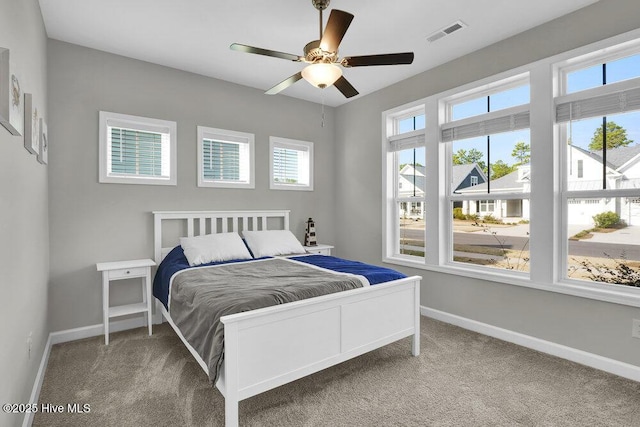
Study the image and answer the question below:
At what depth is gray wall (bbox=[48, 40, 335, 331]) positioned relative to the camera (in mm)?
3186

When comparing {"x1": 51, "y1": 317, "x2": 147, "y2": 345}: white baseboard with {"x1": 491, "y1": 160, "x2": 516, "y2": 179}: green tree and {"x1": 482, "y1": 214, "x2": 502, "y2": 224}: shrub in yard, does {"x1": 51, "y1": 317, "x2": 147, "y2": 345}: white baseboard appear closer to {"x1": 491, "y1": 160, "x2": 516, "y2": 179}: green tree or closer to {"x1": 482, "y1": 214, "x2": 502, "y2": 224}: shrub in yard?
{"x1": 482, "y1": 214, "x2": 502, "y2": 224}: shrub in yard

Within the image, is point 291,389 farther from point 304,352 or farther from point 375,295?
point 375,295

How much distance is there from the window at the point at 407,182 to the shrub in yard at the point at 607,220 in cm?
172

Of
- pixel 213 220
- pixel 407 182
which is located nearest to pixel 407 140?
pixel 407 182

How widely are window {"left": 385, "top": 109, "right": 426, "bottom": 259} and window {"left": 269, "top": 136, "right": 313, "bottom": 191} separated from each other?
1228 millimetres

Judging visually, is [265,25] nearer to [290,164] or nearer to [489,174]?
[290,164]

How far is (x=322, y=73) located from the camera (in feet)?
7.59

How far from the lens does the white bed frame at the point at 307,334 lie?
1.91 metres

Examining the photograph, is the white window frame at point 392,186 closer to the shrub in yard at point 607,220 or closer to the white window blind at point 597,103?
the white window blind at point 597,103

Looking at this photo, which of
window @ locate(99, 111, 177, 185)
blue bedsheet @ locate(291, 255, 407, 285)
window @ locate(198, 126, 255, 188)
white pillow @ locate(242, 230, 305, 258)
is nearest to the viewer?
blue bedsheet @ locate(291, 255, 407, 285)

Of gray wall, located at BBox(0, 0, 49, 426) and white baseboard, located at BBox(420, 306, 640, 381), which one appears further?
white baseboard, located at BBox(420, 306, 640, 381)

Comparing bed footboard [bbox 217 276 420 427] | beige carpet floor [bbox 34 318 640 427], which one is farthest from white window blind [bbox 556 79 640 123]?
beige carpet floor [bbox 34 318 640 427]

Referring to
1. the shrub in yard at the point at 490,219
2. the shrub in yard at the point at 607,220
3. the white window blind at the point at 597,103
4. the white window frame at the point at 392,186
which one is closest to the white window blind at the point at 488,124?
the white window blind at the point at 597,103

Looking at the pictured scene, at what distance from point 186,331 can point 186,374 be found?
0.43 m
